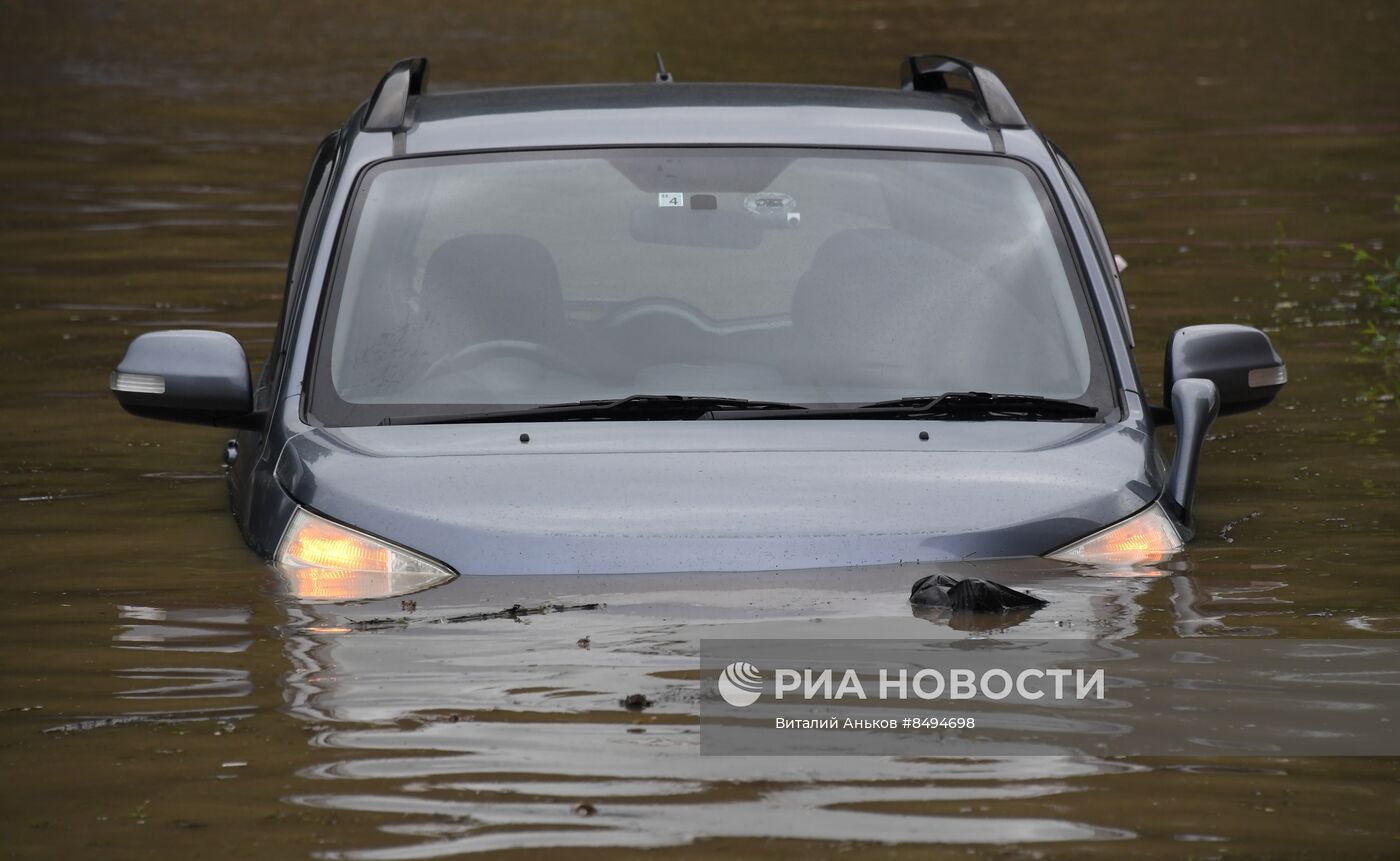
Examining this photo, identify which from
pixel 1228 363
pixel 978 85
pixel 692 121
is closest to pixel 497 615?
pixel 692 121

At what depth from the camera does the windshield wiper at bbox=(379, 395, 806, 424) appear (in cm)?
513

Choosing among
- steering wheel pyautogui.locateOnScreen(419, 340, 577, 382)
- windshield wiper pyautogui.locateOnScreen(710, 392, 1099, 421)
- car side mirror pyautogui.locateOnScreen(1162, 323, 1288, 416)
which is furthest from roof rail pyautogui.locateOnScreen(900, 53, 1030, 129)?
steering wheel pyautogui.locateOnScreen(419, 340, 577, 382)

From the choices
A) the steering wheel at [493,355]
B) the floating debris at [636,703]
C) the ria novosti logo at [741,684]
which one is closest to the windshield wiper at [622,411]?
the steering wheel at [493,355]

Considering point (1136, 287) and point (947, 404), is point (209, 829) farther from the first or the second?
point (1136, 287)

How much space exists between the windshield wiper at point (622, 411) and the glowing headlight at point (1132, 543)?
658mm

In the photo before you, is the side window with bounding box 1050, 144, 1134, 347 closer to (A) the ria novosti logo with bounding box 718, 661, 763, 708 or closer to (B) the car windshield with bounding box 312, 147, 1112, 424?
(B) the car windshield with bounding box 312, 147, 1112, 424

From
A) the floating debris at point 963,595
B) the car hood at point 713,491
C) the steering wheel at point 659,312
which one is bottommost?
the floating debris at point 963,595

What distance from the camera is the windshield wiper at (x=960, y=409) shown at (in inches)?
203

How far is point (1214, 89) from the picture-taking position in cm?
2842

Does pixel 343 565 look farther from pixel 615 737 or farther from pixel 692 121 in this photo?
pixel 692 121

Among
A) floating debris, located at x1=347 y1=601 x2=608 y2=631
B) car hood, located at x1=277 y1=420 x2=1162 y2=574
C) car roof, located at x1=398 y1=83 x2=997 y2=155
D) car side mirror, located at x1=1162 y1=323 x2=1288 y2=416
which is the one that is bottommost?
floating debris, located at x1=347 y1=601 x2=608 y2=631

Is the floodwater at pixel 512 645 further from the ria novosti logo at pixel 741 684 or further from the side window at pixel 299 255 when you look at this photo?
the side window at pixel 299 255

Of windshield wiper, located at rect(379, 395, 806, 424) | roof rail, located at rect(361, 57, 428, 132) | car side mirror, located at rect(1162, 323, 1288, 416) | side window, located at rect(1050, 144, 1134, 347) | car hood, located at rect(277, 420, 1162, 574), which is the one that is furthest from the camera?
roof rail, located at rect(361, 57, 428, 132)

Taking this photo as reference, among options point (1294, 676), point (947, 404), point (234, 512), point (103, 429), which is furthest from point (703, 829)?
point (103, 429)
